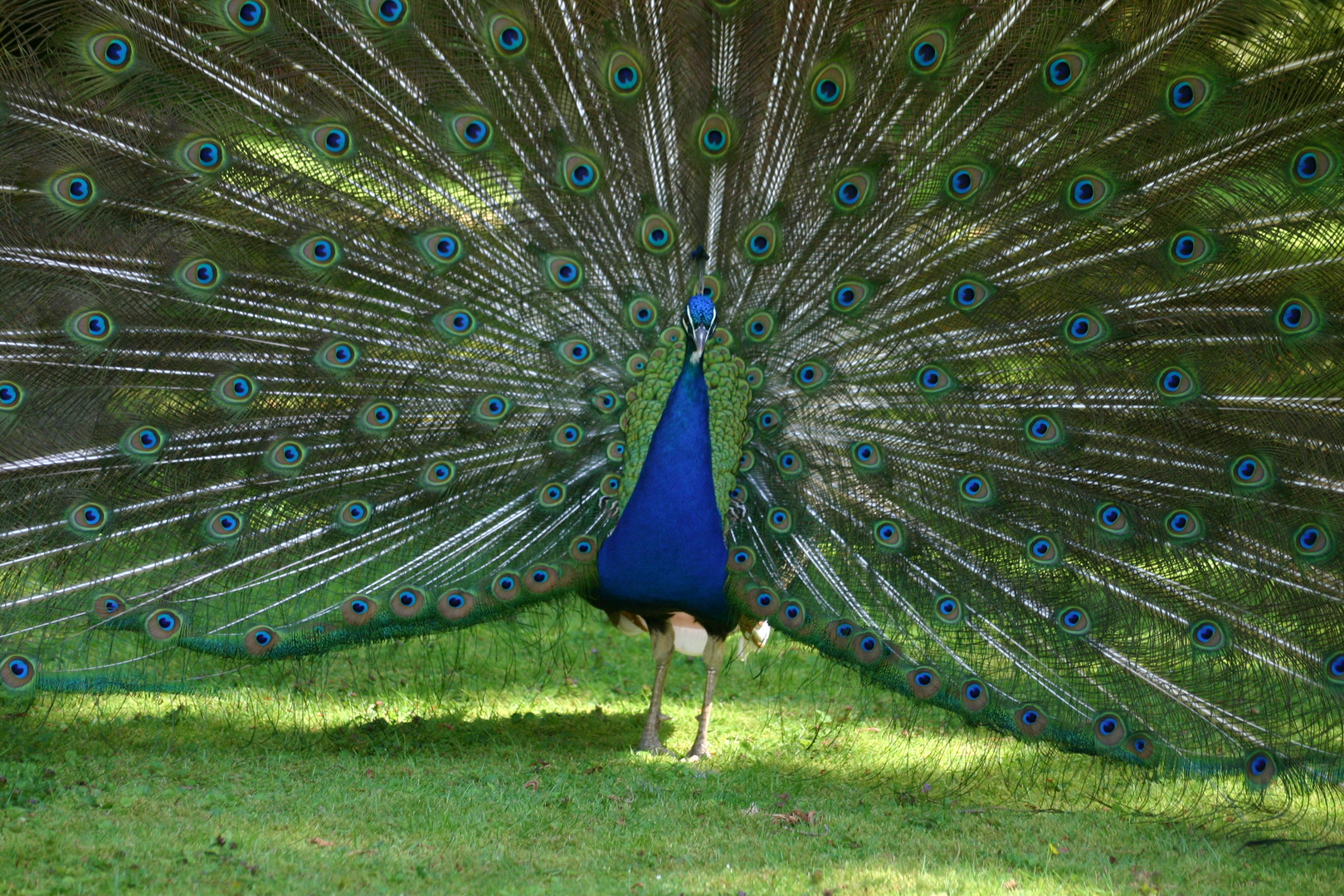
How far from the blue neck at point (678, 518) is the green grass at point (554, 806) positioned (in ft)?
2.49

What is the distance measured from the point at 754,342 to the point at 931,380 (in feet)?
2.47

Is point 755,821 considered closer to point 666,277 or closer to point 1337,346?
point 666,277

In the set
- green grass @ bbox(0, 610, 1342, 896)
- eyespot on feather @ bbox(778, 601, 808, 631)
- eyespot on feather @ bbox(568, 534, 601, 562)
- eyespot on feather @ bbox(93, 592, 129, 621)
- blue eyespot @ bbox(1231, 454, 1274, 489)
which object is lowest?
green grass @ bbox(0, 610, 1342, 896)

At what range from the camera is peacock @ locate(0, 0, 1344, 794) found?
447 cm

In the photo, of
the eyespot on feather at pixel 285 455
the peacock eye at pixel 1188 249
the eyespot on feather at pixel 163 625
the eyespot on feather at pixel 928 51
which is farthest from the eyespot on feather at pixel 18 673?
the peacock eye at pixel 1188 249

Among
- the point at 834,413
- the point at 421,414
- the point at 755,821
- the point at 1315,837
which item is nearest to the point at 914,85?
the point at 834,413

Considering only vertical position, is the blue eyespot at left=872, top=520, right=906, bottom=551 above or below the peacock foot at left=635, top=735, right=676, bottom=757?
above

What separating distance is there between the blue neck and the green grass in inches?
29.9

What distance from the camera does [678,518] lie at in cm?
484

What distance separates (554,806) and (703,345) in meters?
1.88

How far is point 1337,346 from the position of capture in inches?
171

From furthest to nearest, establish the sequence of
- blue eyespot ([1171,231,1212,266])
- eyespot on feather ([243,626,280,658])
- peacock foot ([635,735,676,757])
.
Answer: peacock foot ([635,735,676,757]) → eyespot on feather ([243,626,280,658]) → blue eyespot ([1171,231,1212,266])

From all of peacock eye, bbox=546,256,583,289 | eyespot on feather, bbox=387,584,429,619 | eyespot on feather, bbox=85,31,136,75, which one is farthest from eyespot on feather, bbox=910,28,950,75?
eyespot on feather, bbox=85,31,136,75

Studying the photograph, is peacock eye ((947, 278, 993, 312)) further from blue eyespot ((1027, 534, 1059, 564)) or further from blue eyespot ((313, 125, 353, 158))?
blue eyespot ((313, 125, 353, 158))
